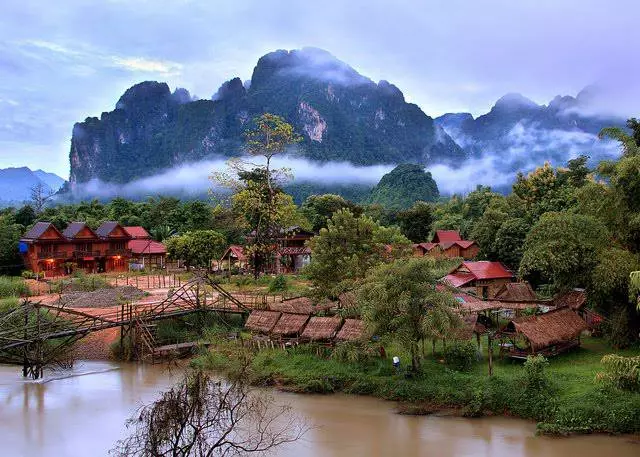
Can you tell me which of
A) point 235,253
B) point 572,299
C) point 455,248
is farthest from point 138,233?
point 572,299

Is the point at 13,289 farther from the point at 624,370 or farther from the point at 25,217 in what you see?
the point at 624,370

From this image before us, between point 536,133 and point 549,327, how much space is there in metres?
124

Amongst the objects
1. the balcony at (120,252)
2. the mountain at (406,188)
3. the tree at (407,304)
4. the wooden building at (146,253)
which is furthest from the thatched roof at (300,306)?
the mountain at (406,188)

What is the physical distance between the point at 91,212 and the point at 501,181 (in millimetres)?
90283

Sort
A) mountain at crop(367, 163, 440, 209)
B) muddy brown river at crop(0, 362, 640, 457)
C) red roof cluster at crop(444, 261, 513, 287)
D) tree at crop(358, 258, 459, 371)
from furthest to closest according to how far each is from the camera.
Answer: mountain at crop(367, 163, 440, 209) < red roof cluster at crop(444, 261, 513, 287) < tree at crop(358, 258, 459, 371) < muddy brown river at crop(0, 362, 640, 457)

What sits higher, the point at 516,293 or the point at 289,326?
the point at 516,293

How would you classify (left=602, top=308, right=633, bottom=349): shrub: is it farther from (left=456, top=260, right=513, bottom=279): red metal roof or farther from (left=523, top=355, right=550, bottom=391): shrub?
(left=456, top=260, right=513, bottom=279): red metal roof

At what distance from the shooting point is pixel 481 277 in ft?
103

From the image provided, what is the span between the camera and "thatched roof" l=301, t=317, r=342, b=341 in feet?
67.4

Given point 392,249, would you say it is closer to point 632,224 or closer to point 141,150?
point 632,224

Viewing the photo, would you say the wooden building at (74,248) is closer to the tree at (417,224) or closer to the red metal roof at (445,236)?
the red metal roof at (445,236)

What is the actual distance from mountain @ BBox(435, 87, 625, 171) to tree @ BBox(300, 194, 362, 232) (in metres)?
74.4

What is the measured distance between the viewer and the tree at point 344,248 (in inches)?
941

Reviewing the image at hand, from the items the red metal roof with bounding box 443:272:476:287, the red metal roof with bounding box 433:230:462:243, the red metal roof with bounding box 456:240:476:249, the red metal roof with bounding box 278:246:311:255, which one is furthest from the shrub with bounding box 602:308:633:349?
the red metal roof with bounding box 278:246:311:255
